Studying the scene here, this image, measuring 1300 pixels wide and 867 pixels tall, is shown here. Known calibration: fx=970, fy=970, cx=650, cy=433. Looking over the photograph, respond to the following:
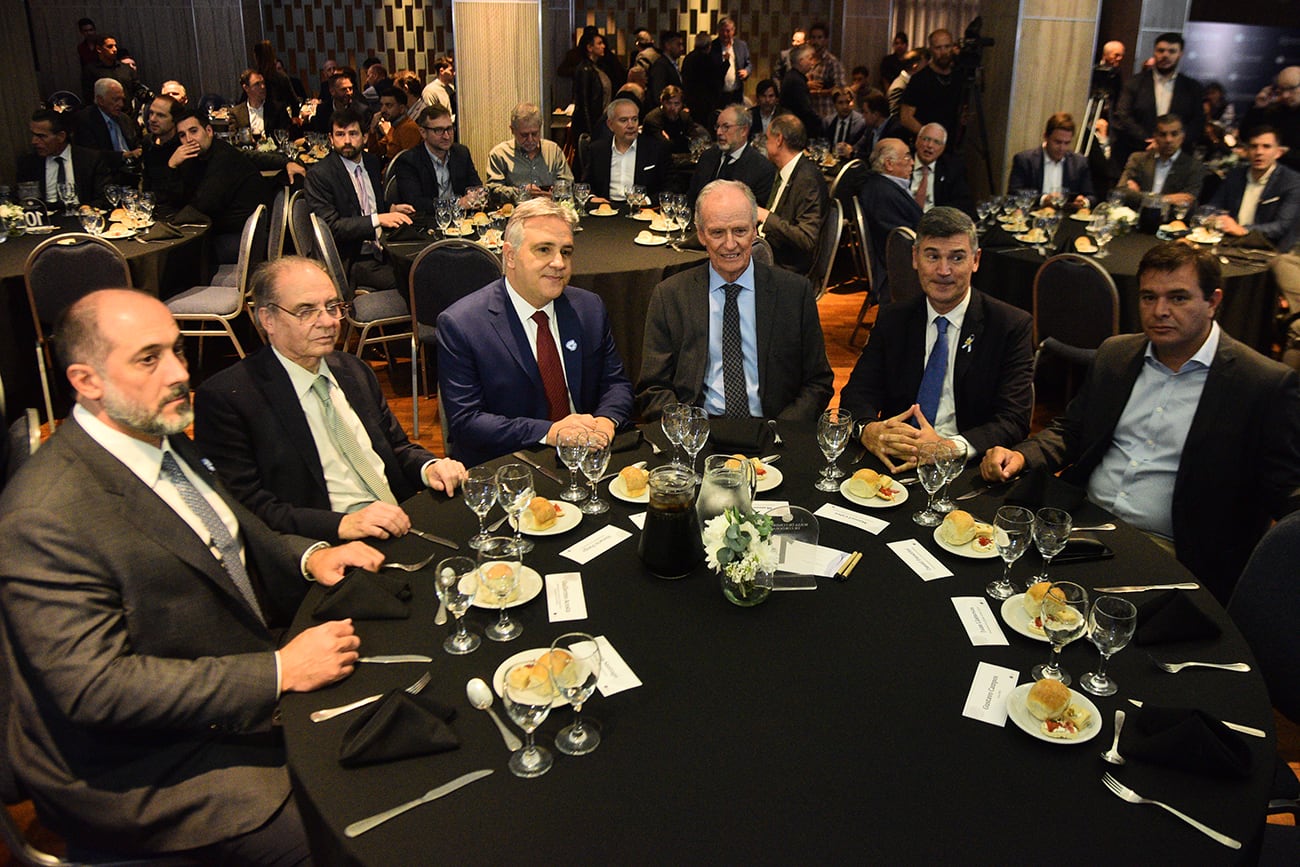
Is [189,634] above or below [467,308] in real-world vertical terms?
below

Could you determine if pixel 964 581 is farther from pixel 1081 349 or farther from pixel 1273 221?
pixel 1273 221

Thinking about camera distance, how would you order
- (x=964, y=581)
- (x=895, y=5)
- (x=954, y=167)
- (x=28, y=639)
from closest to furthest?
(x=28, y=639) < (x=964, y=581) < (x=954, y=167) < (x=895, y=5)

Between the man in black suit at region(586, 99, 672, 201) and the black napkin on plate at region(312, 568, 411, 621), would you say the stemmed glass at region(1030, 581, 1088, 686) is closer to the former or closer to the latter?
the black napkin on plate at region(312, 568, 411, 621)

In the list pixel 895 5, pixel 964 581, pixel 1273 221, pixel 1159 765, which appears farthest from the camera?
pixel 895 5

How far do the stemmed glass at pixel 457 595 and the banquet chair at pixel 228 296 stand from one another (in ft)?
13.5

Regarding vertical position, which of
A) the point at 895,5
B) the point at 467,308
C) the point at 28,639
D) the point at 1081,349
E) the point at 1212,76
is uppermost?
the point at 895,5

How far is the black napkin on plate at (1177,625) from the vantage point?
1983 millimetres

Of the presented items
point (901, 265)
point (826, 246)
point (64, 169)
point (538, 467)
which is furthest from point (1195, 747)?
point (64, 169)

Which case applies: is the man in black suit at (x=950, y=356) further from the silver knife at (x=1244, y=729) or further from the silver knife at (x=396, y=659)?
the silver knife at (x=396, y=659)

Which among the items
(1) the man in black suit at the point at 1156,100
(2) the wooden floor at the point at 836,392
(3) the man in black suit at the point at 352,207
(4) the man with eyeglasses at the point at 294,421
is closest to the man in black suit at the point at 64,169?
(3) the man in black suit at the point at 352,207

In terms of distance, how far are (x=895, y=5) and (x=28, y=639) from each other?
54.3ft

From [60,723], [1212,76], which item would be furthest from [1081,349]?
[1212,76]

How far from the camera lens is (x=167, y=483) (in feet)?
7.07

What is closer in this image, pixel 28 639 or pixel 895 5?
pixel 28 639
